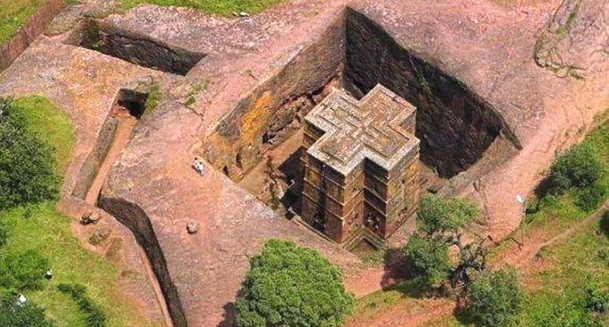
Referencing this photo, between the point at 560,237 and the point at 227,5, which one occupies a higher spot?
the point at 227,5

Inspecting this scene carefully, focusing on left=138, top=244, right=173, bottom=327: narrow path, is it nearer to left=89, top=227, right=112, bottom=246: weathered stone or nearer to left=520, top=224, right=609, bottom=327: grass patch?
left=89, top=227, right=112, bottom=246: weathered stone

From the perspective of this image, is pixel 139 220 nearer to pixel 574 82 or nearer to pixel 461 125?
pixel 461 125

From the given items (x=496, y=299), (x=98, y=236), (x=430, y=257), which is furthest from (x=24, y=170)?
(x=496, y=299)

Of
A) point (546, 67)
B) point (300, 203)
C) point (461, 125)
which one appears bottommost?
point (300, 203)

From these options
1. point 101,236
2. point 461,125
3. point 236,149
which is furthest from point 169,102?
point 461,125

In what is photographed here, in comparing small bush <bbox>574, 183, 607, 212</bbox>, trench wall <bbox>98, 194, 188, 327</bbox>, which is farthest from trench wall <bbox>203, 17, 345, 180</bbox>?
small bush <bbox>574, 183, 607, 212</bbox>

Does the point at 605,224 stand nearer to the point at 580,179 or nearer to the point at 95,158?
the point at 580,179
